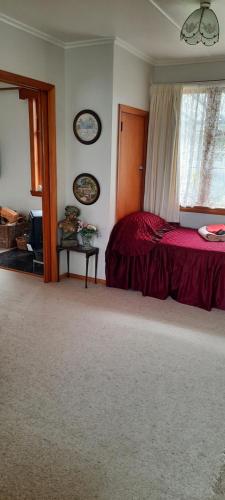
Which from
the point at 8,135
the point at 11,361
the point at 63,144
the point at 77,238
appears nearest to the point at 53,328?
the point at 11,361

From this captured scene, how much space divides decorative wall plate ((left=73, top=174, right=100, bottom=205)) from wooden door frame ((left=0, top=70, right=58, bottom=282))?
25 cm

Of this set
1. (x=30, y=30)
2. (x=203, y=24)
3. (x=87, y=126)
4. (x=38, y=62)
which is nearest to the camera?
(x=203, y=24)

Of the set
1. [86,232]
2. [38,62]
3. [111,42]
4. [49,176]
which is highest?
[111,42]

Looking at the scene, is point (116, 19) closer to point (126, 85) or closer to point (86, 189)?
point (126, 85)

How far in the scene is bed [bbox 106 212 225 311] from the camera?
140 inches

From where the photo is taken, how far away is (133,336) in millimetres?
3025

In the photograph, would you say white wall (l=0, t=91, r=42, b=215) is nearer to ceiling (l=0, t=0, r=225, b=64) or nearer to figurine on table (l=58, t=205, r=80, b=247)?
figurine on table (l=58, t=205, r=80, b=247)

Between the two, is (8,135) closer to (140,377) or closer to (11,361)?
(11,361)

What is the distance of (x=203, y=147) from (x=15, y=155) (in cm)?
288

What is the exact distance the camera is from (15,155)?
554cm

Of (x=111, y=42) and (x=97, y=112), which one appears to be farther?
(x=97, y=112)

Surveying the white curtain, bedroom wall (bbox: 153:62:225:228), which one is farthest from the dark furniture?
Result: bedroom wall (bbox: 153:62:225:228)

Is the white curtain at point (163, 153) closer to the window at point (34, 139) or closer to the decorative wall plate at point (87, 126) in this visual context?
the decorative wall plate at point (87, 126)

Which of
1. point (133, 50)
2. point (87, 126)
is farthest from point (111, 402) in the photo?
point (133, 50)
